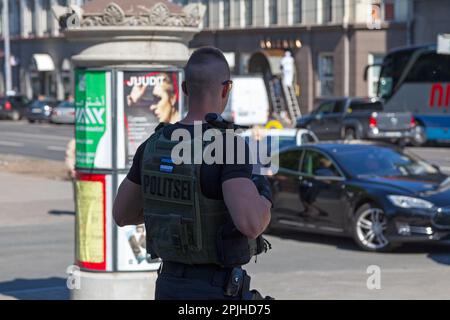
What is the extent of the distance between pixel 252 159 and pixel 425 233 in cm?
857

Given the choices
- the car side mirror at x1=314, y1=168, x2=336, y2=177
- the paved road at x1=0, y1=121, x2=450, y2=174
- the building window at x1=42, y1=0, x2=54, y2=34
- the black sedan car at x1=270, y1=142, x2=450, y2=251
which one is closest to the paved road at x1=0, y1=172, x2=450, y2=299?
the black sedan car at x1=270, y1=142, x2=450, y2=251

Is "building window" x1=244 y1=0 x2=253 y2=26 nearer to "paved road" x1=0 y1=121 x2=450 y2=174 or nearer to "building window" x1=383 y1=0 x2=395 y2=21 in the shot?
"building window" x1=383 y1=0 x2=395 y2=21

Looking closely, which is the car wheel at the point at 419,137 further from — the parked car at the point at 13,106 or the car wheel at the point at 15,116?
the car wheel at the point at 15,116

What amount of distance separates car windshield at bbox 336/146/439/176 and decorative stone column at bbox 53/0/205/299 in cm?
574

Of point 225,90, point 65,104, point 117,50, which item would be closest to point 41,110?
point 65,104

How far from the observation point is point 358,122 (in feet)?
119

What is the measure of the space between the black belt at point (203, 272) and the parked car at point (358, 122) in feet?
102

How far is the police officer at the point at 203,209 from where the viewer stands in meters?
4.48

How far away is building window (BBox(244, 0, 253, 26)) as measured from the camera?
53.4 meters

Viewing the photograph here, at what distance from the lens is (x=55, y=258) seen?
506 inches

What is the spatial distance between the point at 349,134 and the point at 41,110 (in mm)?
23805

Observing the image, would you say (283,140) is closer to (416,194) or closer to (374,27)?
(416,194)

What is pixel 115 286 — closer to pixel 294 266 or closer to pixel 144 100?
pixel 144 100

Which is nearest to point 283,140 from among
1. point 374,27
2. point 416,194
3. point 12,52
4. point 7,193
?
point 7,193
